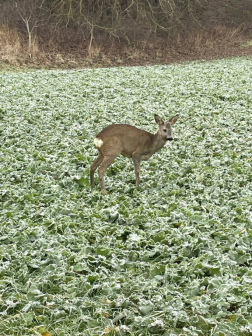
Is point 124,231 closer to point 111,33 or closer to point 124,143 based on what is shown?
point 124,143

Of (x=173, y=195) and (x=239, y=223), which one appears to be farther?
(x=173, y=195)

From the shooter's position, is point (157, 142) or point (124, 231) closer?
point (124, 231)

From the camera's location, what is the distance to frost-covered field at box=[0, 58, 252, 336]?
3.95 metres

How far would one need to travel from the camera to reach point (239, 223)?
18.8ft

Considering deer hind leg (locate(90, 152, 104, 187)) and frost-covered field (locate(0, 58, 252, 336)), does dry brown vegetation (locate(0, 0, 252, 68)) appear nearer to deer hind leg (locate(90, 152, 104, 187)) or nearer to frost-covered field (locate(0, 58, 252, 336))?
frost-covered field (locate(0, 58, 252, 336))

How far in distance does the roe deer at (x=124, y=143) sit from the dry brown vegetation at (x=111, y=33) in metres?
16.6

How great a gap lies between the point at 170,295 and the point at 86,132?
6.65m

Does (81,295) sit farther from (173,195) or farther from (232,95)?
(232,95)

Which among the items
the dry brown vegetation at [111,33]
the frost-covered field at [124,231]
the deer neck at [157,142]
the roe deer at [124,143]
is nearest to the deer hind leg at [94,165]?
the roe deer at [124,143]

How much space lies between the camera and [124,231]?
5574 mm

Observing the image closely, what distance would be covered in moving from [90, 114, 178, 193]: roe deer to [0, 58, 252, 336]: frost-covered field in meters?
0.40

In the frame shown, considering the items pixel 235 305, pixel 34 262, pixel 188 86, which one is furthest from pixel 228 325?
pixel 188 86

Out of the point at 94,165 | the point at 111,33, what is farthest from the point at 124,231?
the point at 111,33

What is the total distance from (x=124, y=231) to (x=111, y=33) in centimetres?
2266
